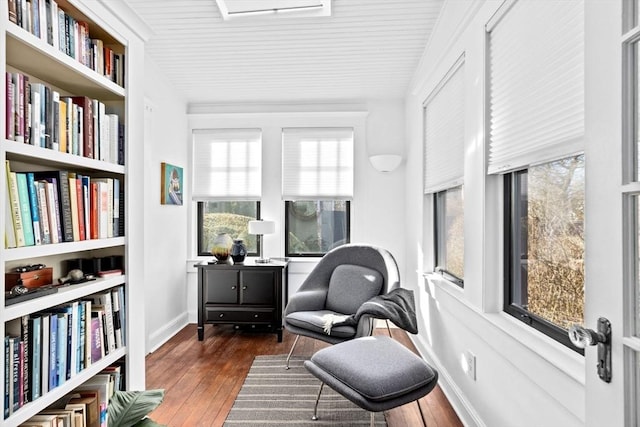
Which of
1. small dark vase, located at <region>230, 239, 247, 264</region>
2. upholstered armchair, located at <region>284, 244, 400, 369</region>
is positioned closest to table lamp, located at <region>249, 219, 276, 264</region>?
small dark vase, located at <region>230, 239, 247, 264</region>

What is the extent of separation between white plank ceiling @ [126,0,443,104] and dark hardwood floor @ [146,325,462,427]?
252cm

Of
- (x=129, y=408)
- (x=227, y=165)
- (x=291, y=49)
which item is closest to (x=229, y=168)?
(x=227, y=165)

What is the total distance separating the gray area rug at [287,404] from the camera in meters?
2.22

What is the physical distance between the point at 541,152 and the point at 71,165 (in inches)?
77.3

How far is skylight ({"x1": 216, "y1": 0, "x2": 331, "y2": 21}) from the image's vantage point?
240 cm

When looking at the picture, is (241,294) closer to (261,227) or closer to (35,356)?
(261,227)

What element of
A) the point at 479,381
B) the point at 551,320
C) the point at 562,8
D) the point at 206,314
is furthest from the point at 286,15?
the point at 206,314

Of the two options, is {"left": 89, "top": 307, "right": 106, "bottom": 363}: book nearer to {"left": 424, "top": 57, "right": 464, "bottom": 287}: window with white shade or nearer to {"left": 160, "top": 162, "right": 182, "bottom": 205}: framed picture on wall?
{"left": 160, "top": 162, "right": 182, "bottom": 205}: framed picture on wall

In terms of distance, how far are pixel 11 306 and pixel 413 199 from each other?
319cm

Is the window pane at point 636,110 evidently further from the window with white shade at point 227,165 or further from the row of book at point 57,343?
the window with white shade at point 227,165

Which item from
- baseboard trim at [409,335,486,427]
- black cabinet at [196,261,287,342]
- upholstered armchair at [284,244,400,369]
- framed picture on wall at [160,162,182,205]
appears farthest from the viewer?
black cabinet at [196,261,287,342]

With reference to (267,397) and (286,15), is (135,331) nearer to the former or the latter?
(267,397)

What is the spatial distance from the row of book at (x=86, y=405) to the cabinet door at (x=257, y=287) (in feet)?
6.07

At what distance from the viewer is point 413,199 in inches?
147
